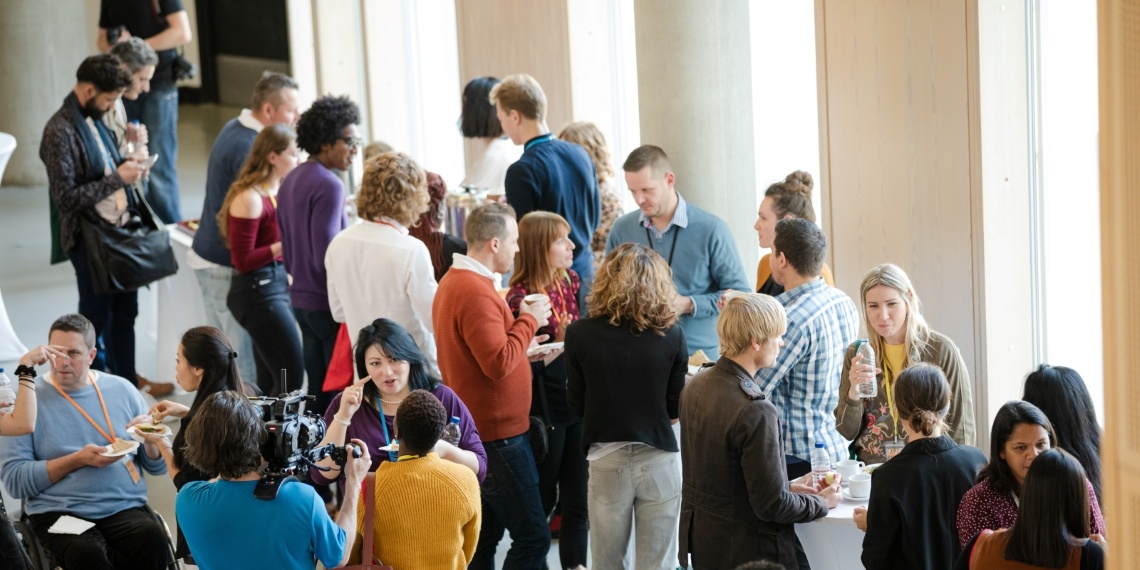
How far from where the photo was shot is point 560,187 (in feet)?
17.9

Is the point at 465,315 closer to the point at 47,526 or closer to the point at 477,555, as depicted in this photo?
the point at 477,555

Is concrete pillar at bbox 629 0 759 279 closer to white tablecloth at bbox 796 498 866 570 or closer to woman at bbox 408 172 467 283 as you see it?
woman at bbox 408 172 467 283

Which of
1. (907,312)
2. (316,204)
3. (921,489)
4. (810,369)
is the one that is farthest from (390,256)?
(921,489)

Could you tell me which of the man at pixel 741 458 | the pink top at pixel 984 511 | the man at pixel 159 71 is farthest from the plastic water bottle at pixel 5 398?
the man at pixel 159 71

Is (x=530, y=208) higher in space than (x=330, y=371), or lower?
higher

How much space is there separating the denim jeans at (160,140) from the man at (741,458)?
5.68 meters

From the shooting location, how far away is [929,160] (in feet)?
17.1

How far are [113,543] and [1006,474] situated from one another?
3043 millimetres

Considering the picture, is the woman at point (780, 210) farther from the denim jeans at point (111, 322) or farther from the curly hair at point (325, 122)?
the denim jeans at point (111, 322)

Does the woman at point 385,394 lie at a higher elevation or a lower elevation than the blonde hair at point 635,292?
lower

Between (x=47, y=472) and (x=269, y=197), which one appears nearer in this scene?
(x=47, y=472)

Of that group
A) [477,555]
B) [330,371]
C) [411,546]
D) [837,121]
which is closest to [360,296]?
[330,371]

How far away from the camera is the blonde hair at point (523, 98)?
5520 mm

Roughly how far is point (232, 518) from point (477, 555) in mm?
1357
